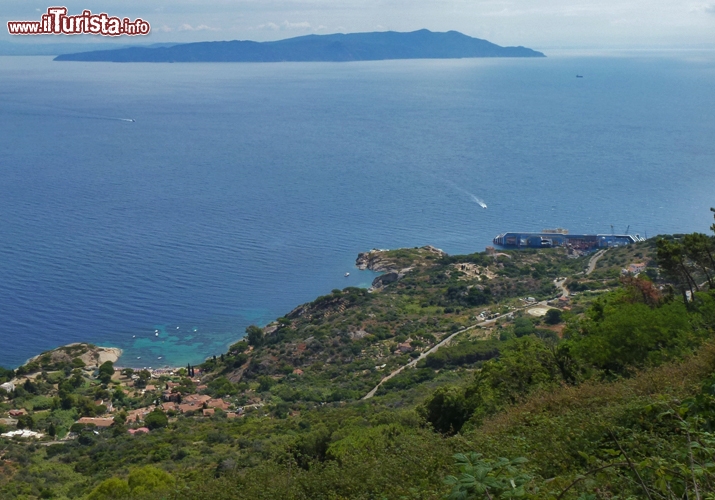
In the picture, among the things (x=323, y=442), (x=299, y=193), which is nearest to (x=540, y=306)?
(x=323, y=442)

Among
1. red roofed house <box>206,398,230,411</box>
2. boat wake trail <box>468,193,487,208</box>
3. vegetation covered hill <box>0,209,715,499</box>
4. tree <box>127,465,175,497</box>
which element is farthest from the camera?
boat wake trail <box>468,193,487,208</box>

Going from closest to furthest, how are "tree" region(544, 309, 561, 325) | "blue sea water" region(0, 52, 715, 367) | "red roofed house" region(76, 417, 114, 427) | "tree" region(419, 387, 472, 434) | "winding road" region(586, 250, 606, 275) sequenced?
"tree" region(419, 387, 472, 434), "red roofed house" region(76, 417, 114, 427), "tree" region(544, 309, 561, 325), "winding road" region(586, 250, 606, 275), "blue sea water" region(0, 52, 715, 367)

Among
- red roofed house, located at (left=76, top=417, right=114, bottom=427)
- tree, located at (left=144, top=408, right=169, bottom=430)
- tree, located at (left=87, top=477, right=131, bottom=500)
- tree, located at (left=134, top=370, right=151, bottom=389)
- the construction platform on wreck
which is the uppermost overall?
tree, located at (left=87, top=477, right=131, bottom=500)

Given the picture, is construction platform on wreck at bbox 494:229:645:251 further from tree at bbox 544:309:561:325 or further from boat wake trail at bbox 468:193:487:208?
tree at bbox 544:309:561:325

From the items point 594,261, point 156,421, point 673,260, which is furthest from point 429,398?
point 594,261

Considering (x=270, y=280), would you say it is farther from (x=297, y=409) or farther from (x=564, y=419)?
(x=564, y=419)

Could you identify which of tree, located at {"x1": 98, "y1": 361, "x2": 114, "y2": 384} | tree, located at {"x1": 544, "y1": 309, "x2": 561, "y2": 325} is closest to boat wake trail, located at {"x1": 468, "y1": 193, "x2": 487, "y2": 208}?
tree, located at {"x1": 544, "y1": 309, "x2": 561, "y2": 325}
